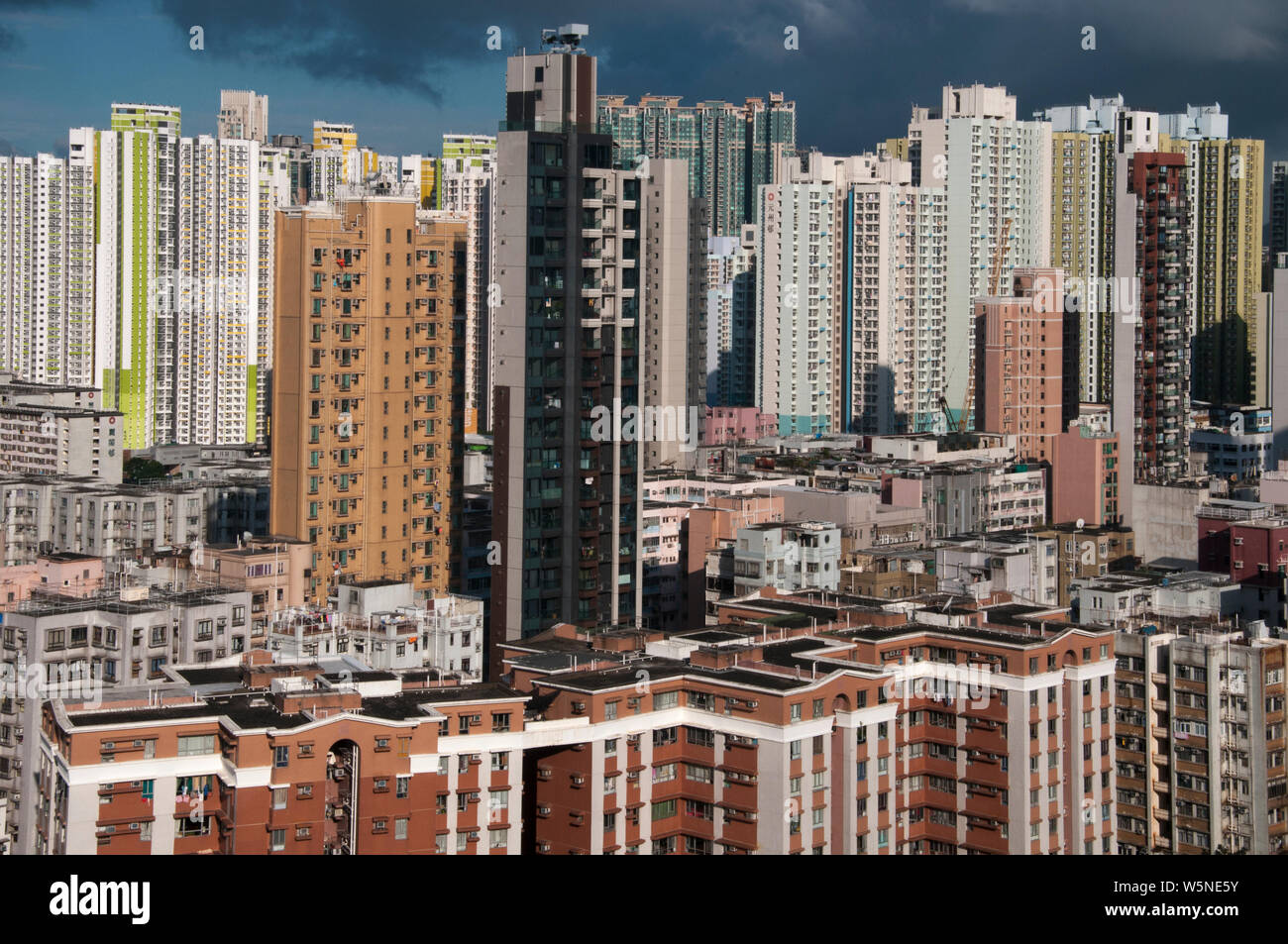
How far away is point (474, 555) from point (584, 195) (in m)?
6.23

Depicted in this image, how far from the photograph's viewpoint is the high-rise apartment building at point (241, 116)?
49375 mm

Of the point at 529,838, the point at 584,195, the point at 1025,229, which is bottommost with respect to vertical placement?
the point at 529,838

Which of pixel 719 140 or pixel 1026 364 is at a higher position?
pixel 719 140

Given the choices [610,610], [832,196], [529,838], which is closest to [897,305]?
[832,196]

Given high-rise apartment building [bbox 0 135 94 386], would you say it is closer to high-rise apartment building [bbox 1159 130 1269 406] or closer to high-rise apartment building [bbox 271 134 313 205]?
high-rise apartment building [bbox 271 134 313 205]

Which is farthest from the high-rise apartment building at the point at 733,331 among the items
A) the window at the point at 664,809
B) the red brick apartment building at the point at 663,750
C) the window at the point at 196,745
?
the window at the point at 196,745

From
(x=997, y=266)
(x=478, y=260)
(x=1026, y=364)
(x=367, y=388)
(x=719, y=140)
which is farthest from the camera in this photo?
(x=719, y=140)

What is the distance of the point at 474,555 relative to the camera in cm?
2425

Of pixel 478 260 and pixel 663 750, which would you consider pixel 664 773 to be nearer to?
pixel 663 750

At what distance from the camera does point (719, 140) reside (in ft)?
218

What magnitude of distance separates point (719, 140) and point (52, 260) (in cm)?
2926

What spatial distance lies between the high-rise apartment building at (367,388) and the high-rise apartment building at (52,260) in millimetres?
22004

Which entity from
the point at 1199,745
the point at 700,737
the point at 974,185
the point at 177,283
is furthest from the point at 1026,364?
the point at 700,737
